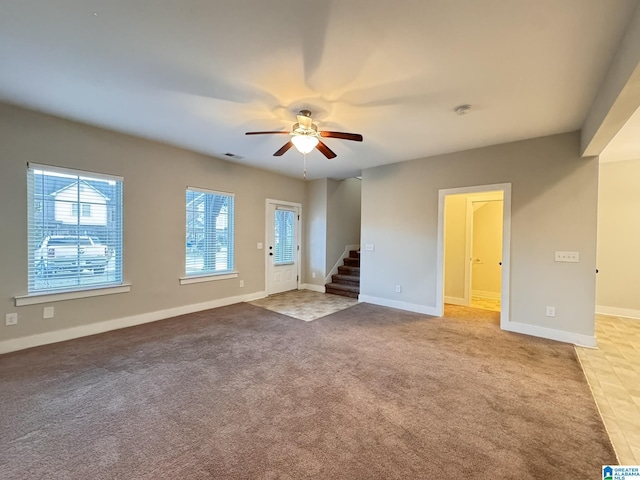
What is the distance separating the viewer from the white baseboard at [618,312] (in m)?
4.63

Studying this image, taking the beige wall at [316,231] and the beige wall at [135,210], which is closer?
the beige wall at [135,210]

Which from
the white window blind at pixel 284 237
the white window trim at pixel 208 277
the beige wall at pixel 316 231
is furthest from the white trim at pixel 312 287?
the white window trim at pixel 208 277

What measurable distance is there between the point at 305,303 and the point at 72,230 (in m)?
3.75

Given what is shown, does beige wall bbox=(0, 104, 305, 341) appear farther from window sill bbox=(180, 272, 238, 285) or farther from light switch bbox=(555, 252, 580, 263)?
light switch bbox=(555, 252, 580, 263)

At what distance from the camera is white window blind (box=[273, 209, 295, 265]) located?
20.9 ft

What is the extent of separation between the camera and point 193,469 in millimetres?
1572

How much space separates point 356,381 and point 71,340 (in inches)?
141

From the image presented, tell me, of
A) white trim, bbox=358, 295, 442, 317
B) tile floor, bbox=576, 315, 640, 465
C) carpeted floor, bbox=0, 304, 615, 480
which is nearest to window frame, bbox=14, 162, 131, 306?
carpeted floor, bbox=0, 304, 615, 480

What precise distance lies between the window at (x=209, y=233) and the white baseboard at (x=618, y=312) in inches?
269

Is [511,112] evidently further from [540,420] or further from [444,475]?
[444,475]

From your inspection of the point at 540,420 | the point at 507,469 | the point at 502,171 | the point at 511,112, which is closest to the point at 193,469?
the point at 507,469

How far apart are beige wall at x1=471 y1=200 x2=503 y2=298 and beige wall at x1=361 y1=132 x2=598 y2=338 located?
211 centimetres

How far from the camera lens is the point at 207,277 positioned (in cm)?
498

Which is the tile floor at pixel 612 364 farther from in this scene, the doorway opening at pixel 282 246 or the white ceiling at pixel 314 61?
the white ceiling at pixel 314 61
